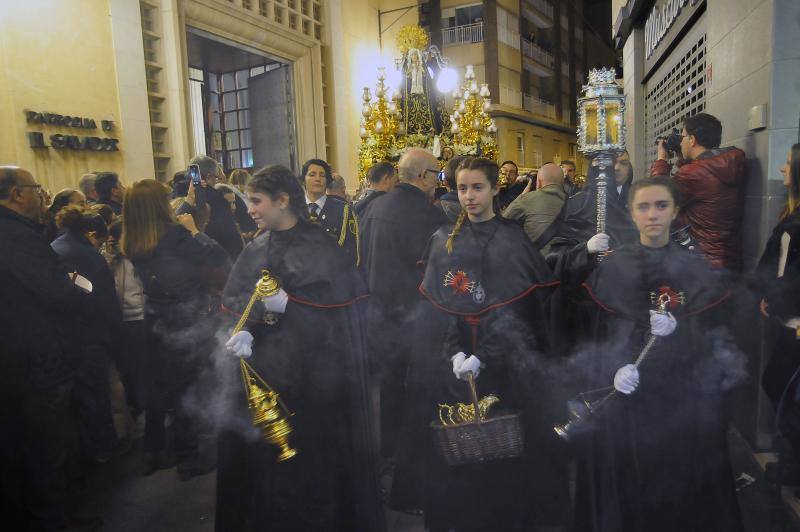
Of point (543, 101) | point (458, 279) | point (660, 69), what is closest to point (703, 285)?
point (458, 279)

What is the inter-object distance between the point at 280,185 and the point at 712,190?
2.99 m

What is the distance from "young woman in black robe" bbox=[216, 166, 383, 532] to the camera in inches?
113

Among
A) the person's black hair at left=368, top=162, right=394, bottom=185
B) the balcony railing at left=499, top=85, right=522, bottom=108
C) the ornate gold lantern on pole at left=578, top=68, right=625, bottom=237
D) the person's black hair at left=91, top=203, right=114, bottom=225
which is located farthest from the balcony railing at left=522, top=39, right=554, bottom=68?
the ornate gold lantern on pole at left=578, top=68, right=625, bottom=237

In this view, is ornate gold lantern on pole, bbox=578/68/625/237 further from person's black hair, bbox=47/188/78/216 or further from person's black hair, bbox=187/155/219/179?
person's black hair, bbox=187/155/219/179

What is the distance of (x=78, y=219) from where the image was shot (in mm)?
4141

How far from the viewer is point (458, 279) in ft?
10.0

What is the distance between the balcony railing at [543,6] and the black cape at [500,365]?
85.2ft

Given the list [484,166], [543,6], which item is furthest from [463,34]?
[484,166]

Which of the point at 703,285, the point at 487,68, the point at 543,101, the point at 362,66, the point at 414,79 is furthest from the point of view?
the point at 543,101

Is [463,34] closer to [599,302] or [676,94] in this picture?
[676,94]

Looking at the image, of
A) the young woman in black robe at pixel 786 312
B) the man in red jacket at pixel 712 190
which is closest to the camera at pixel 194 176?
the man in red jacket at pixel 712 190

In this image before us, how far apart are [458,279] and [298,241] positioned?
82 cm

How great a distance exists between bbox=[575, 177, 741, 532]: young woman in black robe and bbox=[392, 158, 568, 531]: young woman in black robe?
337 millimetres

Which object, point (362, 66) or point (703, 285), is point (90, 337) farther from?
point (362, 66)
